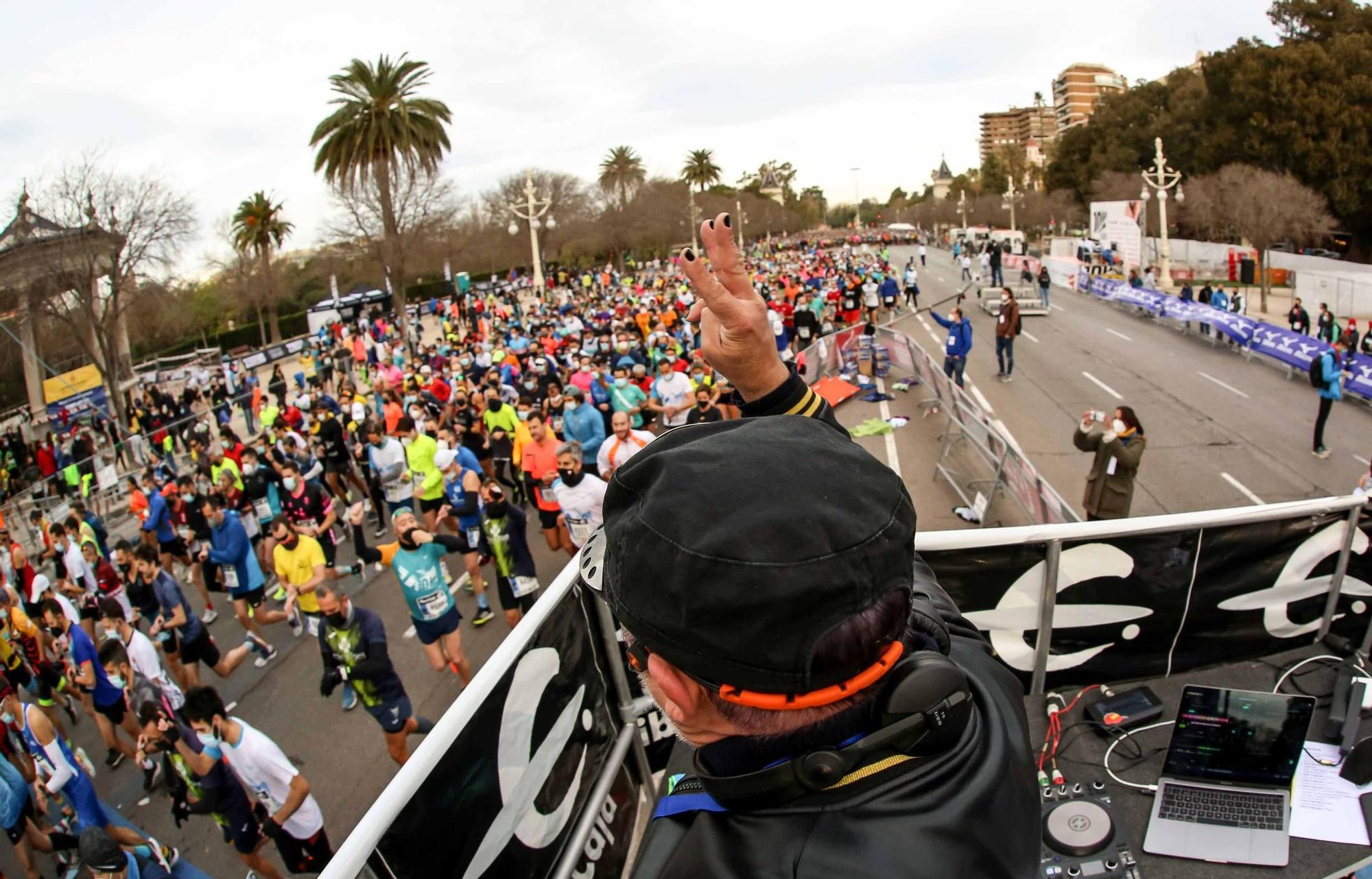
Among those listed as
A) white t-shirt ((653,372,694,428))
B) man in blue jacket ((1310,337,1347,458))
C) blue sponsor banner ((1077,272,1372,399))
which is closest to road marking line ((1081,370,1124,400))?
blue sponsor banner ((1077,272,1372,399))

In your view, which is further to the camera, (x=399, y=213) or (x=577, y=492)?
(x=399, y=213)

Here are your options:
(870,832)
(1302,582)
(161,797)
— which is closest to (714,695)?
(870,832)

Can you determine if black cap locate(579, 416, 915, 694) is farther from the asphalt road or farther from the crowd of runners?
the asphalt road

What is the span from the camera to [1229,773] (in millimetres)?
3104

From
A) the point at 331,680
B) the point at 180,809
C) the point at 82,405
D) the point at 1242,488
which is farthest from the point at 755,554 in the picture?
the point at 82,405

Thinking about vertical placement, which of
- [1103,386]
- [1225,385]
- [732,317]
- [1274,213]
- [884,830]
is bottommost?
[1225,385]

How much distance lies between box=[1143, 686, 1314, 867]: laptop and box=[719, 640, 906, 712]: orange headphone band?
2.43 metres

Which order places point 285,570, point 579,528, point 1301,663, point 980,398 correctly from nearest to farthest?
point 1301,663 → point 285,570 → point 579,528 → point 980,398

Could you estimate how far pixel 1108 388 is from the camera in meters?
18.1

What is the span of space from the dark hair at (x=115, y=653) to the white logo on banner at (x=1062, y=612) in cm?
707

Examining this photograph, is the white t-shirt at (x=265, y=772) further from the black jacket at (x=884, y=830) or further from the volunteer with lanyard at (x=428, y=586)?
the black jacket at (x=884, y=830)

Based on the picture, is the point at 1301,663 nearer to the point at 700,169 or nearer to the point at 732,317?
the point at 732,317

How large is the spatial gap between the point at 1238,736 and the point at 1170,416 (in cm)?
1454

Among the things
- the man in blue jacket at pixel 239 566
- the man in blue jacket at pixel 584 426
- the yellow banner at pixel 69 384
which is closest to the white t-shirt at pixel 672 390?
the man in blue jacket at pixel 584 426
